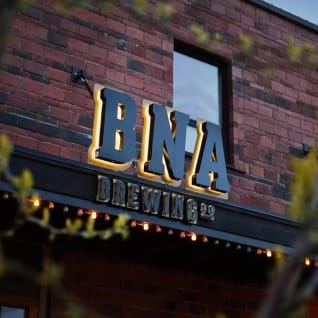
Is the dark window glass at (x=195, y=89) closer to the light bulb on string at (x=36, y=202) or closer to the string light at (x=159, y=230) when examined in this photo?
the string light at (x=159, y=230)

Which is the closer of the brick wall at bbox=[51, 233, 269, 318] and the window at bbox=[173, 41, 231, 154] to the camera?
the brick wall at bbox=[51, 233, 269, 318]

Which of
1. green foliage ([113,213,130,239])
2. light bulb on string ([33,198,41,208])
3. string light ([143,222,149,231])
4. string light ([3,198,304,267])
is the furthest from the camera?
string light ([143,222,149,231])

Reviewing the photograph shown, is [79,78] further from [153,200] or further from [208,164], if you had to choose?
[153,200]

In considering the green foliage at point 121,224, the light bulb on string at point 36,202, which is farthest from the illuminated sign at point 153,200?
the green foliage at point 121,224

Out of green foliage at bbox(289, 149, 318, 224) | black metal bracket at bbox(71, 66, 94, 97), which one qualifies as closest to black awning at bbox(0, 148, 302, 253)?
black metal bracket at bbox(71, 66, 94, 97)

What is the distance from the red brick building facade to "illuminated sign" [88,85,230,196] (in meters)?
0.53

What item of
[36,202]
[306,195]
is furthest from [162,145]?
[306,195]

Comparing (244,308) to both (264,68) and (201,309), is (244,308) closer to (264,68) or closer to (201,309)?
(201,309)

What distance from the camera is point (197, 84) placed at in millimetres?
9828

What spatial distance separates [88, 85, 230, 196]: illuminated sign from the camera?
23.9 feet

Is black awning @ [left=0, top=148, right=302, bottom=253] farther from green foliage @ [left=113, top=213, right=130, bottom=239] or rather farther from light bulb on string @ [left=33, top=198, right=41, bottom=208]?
green foliage @ [left=113, top=213, right=130, bottom=239]

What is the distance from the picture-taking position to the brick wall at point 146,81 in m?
7.65

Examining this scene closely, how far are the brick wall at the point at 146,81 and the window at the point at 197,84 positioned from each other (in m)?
0.19

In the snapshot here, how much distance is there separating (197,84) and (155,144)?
2.49m
